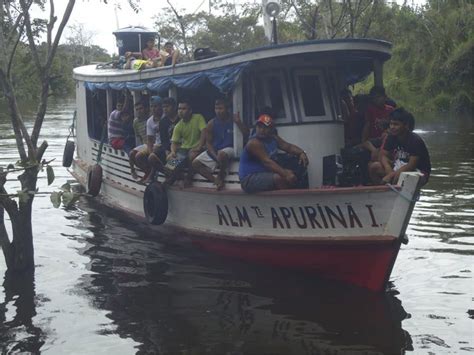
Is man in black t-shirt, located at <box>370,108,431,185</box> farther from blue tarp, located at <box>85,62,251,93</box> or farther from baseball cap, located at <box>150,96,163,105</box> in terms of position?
baseball cap, located at <box>150,96,163,105</box>

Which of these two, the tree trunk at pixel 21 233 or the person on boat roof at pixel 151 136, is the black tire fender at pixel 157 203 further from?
the tree trunk at pixel 21 233

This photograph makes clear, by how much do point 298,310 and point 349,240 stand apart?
894 millimetres

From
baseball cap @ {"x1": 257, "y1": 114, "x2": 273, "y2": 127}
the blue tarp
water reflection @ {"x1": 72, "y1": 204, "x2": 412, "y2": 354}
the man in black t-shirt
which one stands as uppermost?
the blue tarp

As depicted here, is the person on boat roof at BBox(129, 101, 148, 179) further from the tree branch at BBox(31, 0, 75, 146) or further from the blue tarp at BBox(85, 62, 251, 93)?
the tree branch at BBox(31, 0, 75, 146)

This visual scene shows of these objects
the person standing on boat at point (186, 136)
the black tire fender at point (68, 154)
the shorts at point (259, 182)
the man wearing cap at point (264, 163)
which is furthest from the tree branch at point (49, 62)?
the black tire fender at point (68, 154)

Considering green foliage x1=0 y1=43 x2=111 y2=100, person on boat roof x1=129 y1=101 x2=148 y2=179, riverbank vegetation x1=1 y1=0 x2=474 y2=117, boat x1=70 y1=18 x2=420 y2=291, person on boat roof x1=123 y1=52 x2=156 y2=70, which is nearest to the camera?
boat x1=70 y1=18 x2=420 y2=291

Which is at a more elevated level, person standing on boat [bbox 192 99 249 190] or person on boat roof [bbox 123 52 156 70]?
person on boat roof [bbox 123 52 156 70]

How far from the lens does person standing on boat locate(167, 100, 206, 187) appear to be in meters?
9.64

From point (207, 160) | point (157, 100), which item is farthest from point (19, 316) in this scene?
point (157, 100)

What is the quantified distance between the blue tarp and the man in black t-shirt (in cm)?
194

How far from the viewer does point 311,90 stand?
29.7ft

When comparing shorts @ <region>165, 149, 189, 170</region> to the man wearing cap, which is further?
shorts @ <region>165, 149, 189, 170</region>

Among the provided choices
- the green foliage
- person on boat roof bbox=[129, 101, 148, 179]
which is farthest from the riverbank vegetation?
person on boat roof bbox=[129, 101, 148, 179]

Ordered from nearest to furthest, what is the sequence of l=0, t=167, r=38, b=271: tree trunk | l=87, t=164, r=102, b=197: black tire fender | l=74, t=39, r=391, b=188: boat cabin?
l=0, t=167, r=38, b=271: tree trunk → l=74, t=39, r=391, b=188: boat cabin → l=87, t=164, r=102, b=197: black tire fender
